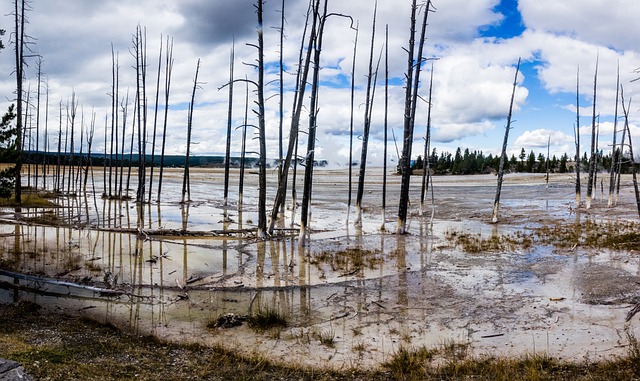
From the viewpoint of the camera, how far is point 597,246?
1745cm

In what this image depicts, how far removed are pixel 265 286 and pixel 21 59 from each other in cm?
2518

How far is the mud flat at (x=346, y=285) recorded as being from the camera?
8477 mm

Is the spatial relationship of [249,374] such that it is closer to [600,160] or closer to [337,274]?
[337,274]

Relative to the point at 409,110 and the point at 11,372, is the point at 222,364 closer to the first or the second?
the point at 11,372

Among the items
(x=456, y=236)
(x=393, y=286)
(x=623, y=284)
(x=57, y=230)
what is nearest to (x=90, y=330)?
(x=393, y=286)

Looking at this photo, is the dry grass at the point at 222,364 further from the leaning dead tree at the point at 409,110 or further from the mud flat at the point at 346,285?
the leaning dead tree at the point at 409,110

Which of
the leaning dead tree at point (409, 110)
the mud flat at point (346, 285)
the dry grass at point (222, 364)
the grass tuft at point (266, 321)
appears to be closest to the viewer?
the dry grass at point (222, 364)

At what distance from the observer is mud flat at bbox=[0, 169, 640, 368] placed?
334 inches

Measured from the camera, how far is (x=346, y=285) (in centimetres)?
1238

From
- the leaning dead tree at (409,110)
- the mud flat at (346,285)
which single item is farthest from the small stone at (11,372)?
the leaning dead tree at (409,110)

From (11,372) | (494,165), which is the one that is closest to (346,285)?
(11,372)

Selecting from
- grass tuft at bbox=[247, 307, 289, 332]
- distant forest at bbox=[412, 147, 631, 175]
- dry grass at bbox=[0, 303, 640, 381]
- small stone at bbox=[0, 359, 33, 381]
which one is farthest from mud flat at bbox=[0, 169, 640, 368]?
distant forest at bbox=[412, 147, 631, 175]

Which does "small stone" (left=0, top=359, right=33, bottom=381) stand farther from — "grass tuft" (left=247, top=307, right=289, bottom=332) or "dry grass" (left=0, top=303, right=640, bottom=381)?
"grass tuft" (left=247, top=307, right=289, bottom=332)

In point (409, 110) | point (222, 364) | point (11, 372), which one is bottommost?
point (222, 364)
